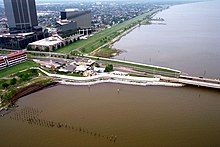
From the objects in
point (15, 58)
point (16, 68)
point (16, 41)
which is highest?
point (15, 58)

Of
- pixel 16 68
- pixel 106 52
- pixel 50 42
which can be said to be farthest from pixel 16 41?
pixel 106 52

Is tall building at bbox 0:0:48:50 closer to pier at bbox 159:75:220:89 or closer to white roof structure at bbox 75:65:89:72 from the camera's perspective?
white roof structure at bbox 75:65:89:72

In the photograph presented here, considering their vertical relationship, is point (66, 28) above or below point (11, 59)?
above

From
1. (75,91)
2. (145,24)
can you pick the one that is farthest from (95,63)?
(145,24)

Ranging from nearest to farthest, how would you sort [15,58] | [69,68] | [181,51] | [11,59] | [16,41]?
[69,68] → [11,59] → [15,58] → [181,51] → [16,41]

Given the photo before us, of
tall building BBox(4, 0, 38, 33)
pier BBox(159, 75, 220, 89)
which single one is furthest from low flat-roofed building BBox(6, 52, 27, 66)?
pier BBox(159, 75, 220, 89)

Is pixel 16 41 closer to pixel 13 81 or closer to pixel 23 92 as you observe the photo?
pixel 13 81

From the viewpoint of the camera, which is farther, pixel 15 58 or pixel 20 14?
pixel 20 14

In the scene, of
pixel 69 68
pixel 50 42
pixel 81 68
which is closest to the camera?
pixel 81 68

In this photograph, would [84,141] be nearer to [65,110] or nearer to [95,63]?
[65,110]
